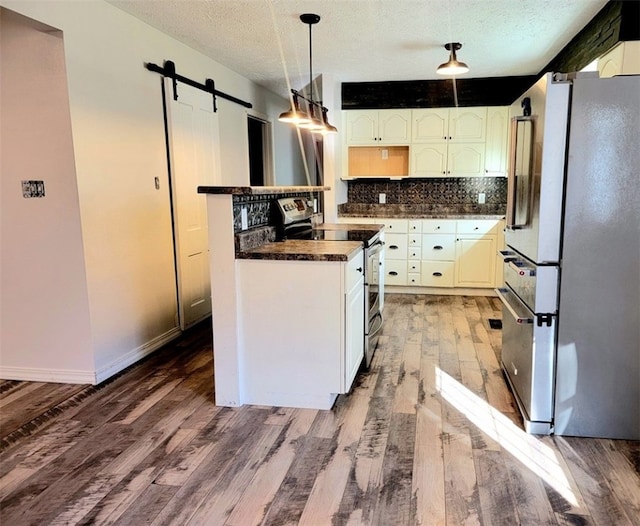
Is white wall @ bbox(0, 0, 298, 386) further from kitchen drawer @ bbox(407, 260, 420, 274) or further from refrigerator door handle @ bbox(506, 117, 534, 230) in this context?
kitchen drawer @ bbox(407, 260, 420, 274)

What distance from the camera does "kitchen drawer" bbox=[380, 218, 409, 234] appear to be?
530 centimetres

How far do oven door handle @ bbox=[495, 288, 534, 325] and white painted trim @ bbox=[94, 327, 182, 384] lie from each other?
2494 millimetres

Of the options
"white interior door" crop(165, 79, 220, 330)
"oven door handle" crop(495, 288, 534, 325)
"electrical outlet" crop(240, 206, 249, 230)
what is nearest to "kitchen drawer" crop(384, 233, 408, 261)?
"white interior door" crop(165, 79, 220, 330)

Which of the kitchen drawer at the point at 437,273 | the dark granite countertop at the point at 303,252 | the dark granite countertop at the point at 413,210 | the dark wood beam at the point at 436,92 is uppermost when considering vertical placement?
the dark wood beam at the point at 436,92

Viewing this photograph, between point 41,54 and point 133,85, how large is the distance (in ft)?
2.15

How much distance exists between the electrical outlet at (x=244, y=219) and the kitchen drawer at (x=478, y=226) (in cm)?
309

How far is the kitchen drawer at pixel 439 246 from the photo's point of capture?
5227mm

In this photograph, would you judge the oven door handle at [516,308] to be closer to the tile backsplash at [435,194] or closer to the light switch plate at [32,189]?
the light switch plate at [32,189]

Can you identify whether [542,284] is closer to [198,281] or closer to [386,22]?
[386,22]

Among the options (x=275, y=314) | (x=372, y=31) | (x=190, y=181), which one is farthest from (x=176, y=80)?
(x=275, y=314)

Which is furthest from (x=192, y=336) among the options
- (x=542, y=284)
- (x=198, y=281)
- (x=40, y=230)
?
(x=542, y=284)

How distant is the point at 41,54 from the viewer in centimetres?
274

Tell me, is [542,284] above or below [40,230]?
below

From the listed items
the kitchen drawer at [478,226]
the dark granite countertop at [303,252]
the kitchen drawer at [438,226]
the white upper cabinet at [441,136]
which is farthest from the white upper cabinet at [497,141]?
the dark granite countertop at [303,252]
